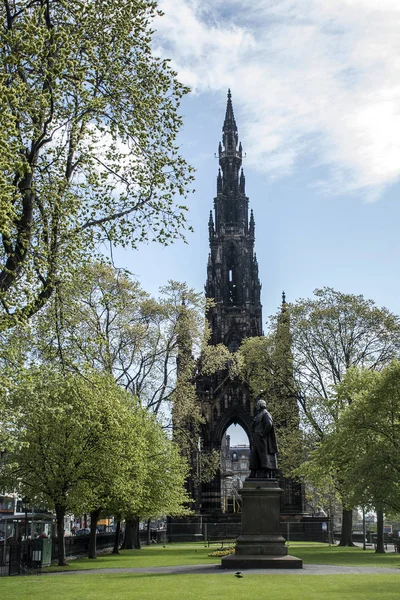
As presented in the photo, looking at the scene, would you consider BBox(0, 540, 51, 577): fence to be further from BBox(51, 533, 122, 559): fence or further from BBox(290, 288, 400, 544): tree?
BBox(290, 288, 400, 544): tree

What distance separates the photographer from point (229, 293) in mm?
85375

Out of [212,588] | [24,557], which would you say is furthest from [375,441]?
[212,588]

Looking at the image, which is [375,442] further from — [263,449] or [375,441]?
[263,449]

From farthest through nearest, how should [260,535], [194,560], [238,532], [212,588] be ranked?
[238,532]
[194,560]
[260,535]
[212,588]

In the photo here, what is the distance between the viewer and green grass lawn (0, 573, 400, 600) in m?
14.6

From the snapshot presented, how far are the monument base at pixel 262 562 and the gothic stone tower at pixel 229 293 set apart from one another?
162 feet

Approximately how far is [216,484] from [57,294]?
57.1 meters

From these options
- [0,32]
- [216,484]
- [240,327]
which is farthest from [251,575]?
[240,327]

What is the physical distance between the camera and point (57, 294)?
695 inches

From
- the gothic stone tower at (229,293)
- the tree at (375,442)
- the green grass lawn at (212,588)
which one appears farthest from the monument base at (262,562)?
the gothic stone tower at (229,293)

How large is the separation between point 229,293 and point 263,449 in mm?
61870

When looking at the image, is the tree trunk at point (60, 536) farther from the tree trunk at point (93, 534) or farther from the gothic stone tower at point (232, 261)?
the gothic stone tower at point (232, 261)

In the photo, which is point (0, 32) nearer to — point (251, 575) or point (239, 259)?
point (251, 575)

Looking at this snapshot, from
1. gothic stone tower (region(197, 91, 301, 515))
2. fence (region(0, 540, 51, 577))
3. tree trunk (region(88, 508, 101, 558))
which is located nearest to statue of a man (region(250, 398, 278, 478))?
fence (region(0, 540, 51, 577))
